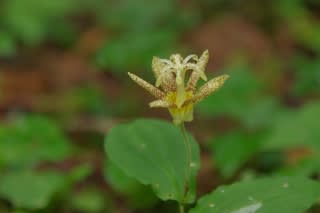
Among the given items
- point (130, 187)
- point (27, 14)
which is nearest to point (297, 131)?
point (130, 187)

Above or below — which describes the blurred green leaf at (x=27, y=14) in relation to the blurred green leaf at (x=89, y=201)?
above

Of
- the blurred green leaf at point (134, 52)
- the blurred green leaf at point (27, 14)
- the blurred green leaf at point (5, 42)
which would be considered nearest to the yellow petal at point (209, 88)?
the blurred green leaf at point (134, 52)

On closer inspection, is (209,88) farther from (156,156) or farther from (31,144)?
(31,144)

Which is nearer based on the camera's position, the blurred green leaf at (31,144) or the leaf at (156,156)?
the leaf at (156,156)

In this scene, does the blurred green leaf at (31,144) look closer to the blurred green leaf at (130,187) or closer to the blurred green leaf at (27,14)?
the blurred green leaf at (130,187)

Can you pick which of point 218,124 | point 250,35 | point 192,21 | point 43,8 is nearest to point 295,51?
point 250,35

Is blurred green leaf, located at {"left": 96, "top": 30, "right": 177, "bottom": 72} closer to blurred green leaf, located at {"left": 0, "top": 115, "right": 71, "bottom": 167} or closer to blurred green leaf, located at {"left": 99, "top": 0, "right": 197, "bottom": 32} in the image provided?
blurred green leaf, located at {"left": 99, "top": 0, "right": 197, "bottom": 32}
